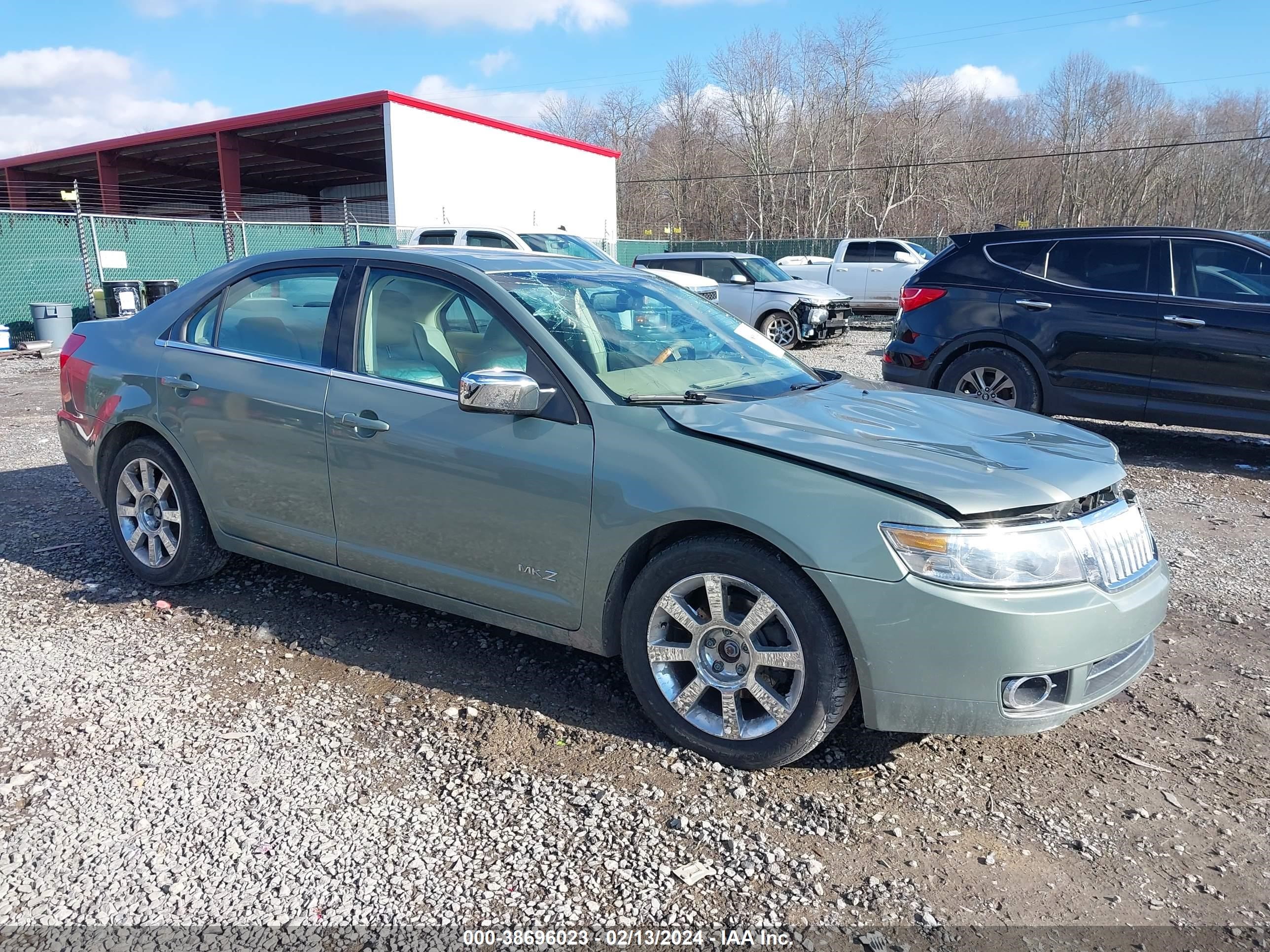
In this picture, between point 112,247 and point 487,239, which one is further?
point 112,247

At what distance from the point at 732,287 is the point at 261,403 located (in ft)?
44.9

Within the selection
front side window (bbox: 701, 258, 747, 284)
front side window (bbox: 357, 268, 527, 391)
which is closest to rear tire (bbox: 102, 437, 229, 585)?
front side window (bbox: 357, 268, 527, 391)

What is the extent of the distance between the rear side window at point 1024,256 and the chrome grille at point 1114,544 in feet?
17.5

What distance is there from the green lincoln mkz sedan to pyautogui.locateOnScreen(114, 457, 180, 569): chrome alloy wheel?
0.02m

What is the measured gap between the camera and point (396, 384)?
151 inches

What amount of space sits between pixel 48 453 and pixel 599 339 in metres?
6.56

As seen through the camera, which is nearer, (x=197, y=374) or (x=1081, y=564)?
(x=1081, y=564)

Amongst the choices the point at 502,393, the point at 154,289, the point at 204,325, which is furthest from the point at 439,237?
→ the point at 502,393

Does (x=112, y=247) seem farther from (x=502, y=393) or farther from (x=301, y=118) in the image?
(x=502, y=393)

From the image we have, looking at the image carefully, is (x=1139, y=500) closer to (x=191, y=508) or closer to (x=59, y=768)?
(x=191, y=508)

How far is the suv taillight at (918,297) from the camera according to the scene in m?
8.35

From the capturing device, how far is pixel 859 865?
2.68m

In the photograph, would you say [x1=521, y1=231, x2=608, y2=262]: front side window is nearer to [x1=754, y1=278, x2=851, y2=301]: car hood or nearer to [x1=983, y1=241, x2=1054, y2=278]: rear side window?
[x1=754, y1=278, x2=851, y2=301]: car hood

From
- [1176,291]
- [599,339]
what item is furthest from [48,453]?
[1176,291]
